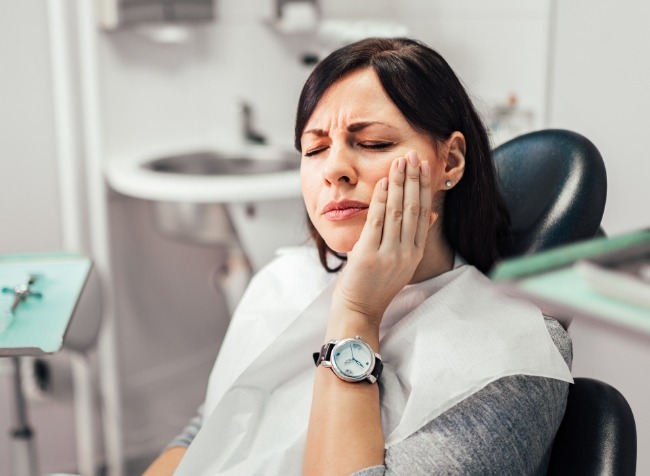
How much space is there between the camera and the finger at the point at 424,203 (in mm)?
1126

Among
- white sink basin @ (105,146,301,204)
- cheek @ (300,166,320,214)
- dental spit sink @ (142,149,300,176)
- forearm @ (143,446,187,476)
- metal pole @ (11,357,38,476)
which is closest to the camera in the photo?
cheek @ (300,166,320,214)

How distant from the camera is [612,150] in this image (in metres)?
1.97

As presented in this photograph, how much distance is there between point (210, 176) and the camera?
2.22 meters

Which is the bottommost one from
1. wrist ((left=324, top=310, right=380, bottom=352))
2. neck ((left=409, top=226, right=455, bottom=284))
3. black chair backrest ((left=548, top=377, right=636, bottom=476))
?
black chair backrest ((left=548, top=377, right=636, bottom=476))

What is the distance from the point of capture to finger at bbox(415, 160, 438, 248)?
1.13m

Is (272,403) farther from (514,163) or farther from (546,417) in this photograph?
(514,163)

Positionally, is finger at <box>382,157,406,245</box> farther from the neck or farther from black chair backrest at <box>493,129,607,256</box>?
black chair backrest at <box>493,129,607,256</box>

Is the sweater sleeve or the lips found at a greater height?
the lips

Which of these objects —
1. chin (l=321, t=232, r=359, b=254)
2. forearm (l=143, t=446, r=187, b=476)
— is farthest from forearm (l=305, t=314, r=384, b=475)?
forearm (l=143, t=446, r=187, b=476)

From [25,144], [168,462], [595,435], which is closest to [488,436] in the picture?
[595,435]

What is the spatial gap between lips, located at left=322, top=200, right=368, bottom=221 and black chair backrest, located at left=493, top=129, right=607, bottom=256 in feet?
1.00

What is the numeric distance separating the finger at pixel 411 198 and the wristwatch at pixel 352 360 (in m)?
0.16

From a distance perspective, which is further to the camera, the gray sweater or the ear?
the ear

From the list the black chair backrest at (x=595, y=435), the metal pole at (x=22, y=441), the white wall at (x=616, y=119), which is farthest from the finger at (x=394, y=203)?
the metal pole at (x=22, y=441)
